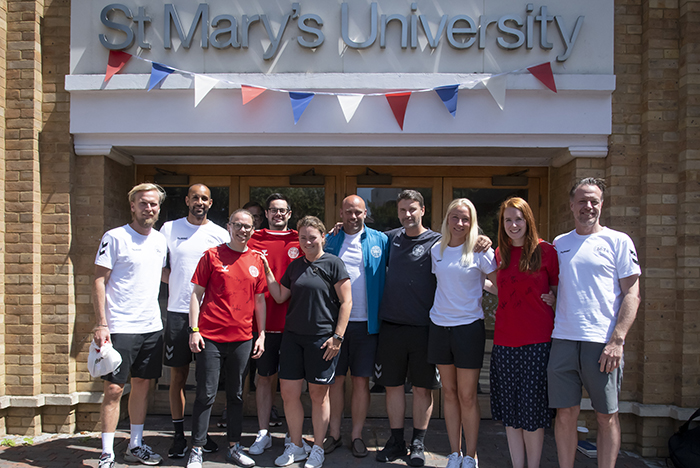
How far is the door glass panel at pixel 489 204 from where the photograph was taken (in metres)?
4.94

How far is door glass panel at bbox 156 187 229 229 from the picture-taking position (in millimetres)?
4969

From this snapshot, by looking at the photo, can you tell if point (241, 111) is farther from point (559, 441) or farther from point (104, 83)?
point (559, 441)

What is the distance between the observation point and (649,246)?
415 cm

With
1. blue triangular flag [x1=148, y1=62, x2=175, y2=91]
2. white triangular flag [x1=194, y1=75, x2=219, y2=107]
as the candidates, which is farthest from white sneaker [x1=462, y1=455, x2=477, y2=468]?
blue triangular flag [x1=148, y1=62, x2=175, y2=91]

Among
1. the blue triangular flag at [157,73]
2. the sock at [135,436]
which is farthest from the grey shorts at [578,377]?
the blue triangular flag at [157,73]

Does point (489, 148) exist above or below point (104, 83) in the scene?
below

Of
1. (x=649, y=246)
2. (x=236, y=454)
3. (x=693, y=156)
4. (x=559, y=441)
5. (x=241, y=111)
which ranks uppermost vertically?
(x=241, y=111)

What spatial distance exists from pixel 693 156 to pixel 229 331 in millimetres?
4067

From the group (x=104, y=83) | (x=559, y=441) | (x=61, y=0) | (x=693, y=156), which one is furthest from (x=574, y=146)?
(x=61, y=0)

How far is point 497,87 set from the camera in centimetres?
418

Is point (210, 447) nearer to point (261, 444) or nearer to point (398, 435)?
point (261, 444)

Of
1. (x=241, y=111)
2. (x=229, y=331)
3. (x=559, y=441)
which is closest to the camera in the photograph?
(x=559, y=441)

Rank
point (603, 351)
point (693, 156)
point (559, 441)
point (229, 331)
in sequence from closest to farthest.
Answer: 1. point (603, 351)
2. point (559, 441)
3. point (229, 331)
4. point (693, 156)

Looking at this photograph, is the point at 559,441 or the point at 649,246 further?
the point at 649,246
